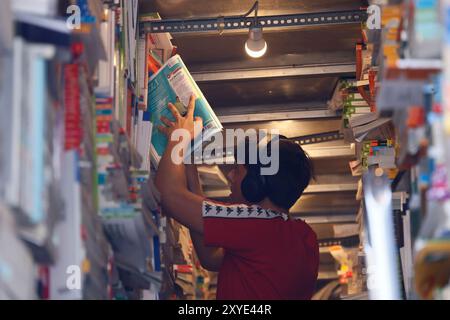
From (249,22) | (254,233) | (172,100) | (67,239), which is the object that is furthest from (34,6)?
(249,22)

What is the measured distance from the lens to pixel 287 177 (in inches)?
149

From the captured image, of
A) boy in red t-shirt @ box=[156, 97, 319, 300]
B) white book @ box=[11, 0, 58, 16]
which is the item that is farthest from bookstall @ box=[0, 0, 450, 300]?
boy in red t-shirt @ box=[156, 97, 319, 300]

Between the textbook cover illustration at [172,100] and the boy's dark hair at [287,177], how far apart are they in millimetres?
276

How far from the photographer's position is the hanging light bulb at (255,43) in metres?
4.34

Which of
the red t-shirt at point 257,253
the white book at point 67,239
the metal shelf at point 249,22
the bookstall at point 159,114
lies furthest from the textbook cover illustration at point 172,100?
the white book at point 67,239

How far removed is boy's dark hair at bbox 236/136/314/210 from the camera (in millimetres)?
3730

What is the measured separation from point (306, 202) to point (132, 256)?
3.65m

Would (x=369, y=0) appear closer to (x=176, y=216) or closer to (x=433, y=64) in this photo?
(x=176, y=216)

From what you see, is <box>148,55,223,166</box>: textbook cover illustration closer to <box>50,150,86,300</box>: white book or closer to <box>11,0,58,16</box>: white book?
<box>50,150,86,300</box>: white book

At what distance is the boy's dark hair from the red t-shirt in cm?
17

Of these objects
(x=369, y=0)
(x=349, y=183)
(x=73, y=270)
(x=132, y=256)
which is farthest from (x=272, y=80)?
(x=73, y=270)

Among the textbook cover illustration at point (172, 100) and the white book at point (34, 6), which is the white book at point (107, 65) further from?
the textbook cover illustration at point (172, 100)

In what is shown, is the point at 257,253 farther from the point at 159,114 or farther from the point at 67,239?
the point at 67,239

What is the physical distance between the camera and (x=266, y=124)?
561 cm
